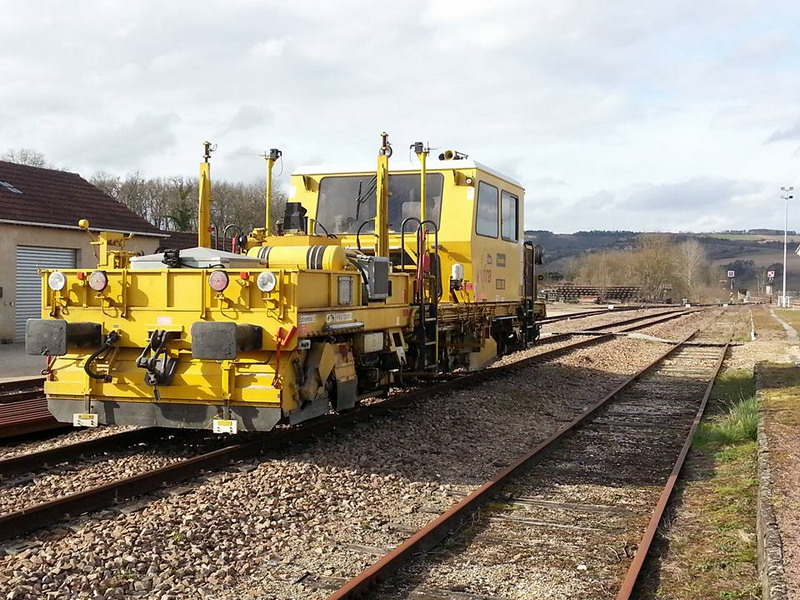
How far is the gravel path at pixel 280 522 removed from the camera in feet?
14.9

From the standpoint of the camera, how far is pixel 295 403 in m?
6.90

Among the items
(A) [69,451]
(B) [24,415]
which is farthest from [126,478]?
(B) [24,415]

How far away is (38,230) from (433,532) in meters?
17.5

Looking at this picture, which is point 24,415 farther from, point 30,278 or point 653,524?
point 30,278

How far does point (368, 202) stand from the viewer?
36.1 ft

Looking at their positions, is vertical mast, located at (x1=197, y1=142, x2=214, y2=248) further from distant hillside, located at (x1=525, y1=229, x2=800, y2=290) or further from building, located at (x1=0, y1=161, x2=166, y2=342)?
distant hillside, located at (x1=525, y1=229, x2=800, y2=290)

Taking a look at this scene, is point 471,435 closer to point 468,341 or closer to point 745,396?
point 468,341

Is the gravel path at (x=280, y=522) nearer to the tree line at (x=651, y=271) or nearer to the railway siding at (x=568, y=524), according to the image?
the railway siding at (x=568, y=524)

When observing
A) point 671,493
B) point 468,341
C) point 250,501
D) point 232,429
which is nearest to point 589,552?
point 671,493

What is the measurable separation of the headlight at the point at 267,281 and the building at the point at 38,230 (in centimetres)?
1456

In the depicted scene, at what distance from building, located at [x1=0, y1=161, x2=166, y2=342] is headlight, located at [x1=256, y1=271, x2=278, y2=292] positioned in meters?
14.6

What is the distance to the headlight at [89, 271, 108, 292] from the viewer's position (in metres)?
7.20

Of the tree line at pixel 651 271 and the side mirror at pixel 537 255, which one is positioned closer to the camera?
the side mirror at pixel 537 255

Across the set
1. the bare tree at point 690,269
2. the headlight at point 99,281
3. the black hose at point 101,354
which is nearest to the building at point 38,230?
the headlight at point 99,281
